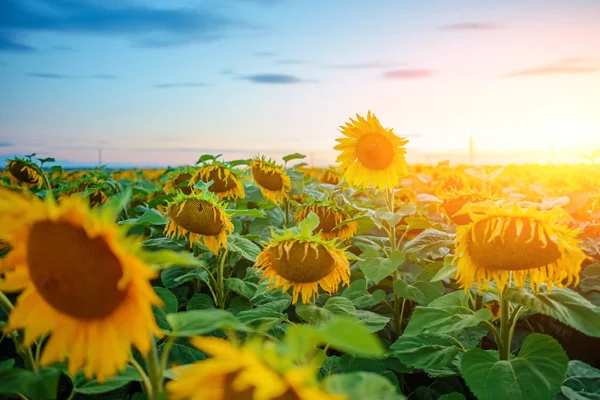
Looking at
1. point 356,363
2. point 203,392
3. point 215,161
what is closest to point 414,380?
point 356,363

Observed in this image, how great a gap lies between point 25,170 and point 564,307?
4.44m

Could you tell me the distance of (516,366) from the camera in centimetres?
189

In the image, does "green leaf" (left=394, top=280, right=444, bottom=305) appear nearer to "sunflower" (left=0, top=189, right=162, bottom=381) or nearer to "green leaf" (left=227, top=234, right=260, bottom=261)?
"green leaf" (left=227, top=234, right=260, bottom=261)

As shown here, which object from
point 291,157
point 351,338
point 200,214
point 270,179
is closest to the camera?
point 351,338

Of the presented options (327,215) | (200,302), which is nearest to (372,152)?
(327,215)

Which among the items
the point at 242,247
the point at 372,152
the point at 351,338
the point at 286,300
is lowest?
the point at 286,300

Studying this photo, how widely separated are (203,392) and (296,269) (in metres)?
1.20

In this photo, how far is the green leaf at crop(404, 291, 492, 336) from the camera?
1.93 meters

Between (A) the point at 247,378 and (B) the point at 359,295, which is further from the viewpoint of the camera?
(B) the point at 359,295

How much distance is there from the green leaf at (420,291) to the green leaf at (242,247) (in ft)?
2.98

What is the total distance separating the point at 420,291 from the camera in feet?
9.75

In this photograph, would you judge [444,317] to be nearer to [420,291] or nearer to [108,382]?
[420,291]

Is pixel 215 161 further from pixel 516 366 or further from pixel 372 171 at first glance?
pixel 516 366

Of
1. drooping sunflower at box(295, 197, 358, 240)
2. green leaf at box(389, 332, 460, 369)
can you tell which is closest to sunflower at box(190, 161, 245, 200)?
drooping sunflower at box(295, 197, 358, 240)
